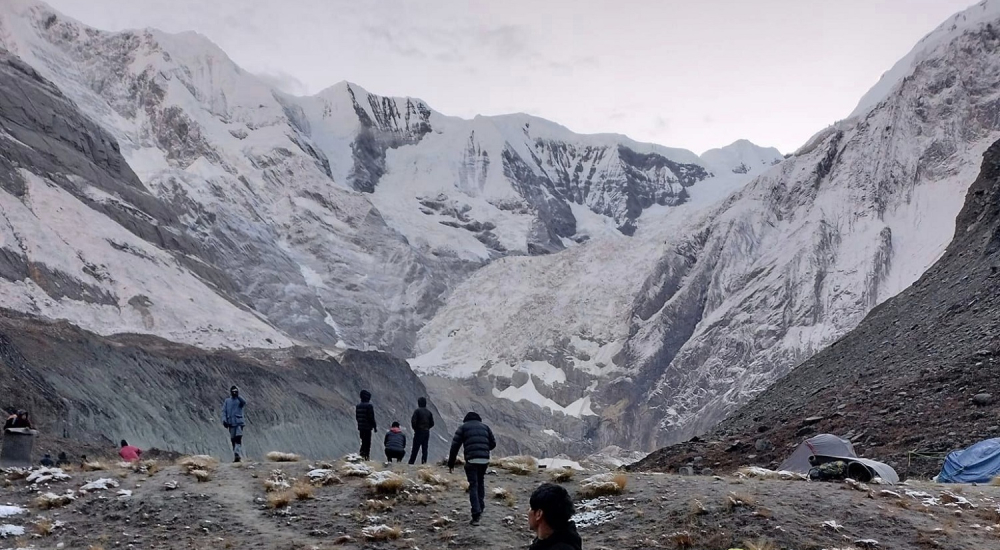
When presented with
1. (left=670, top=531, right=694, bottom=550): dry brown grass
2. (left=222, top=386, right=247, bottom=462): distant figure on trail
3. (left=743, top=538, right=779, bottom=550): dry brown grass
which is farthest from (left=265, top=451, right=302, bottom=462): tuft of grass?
(left=743, top=538, right=779, bottom=550): dry brown grass

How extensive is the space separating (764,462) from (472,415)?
18.7m

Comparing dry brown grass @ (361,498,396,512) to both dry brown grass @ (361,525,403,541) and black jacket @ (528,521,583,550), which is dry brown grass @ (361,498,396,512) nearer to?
dry brown grass @ (361,525,403,541)

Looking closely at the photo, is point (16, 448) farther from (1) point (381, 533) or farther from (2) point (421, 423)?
(1) point (381, 533)

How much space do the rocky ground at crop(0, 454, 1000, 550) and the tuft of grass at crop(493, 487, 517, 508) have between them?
0.04 metres

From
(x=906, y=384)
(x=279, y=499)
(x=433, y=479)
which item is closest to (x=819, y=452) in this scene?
(x=906, y=384)

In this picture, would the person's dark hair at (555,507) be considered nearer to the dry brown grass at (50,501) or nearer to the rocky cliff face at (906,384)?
the dry brown grass at (50,501)

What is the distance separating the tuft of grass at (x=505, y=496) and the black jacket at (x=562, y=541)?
11256mm

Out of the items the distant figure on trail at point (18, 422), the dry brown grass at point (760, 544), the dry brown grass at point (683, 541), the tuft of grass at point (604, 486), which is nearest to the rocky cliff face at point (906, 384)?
the tuft of grass at point (604, 486)

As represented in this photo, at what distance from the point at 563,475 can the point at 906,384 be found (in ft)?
69.8

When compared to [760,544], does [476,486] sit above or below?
above

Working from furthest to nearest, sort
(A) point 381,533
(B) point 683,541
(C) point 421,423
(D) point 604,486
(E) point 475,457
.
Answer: (C) point 421,423
(D) point 604,486
(E) point 475,457
(A) point 381,533
(B) point 683,541

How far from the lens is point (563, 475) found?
22.7 meters

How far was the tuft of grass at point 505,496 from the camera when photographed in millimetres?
20812

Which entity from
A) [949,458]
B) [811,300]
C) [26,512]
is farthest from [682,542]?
[811,300]
